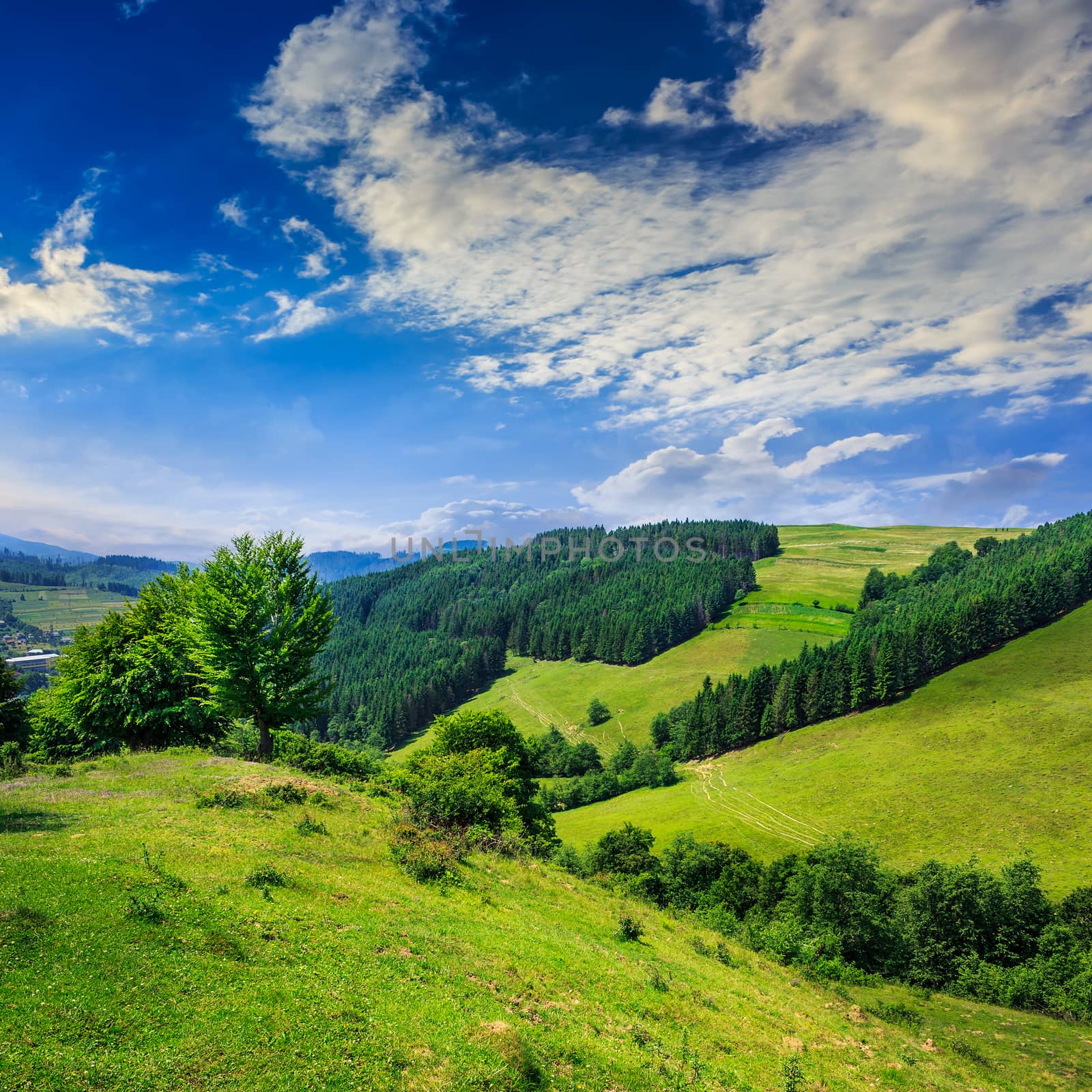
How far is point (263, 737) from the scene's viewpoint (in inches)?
1432

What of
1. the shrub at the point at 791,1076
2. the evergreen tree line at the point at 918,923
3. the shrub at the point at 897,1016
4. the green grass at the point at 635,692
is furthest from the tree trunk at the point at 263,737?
the green grass at the point at 635,692

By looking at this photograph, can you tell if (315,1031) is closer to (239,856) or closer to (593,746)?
(239,856)

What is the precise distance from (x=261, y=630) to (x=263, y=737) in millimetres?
7638

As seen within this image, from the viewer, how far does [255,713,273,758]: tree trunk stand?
35719 mm

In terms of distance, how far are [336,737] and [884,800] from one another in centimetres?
17352

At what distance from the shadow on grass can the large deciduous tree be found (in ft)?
44.1

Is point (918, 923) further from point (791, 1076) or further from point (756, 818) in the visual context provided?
point (791, 1076)

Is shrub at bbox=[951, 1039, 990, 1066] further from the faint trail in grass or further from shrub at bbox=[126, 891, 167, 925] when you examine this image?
the faint trail in grass

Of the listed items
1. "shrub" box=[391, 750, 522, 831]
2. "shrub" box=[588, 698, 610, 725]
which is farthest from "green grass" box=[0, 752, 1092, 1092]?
"shrub" box=[588, 698, 610, 725]

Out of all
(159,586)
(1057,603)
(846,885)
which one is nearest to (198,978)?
(159,586)

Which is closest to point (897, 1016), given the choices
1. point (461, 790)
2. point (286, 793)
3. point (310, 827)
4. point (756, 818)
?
point (461, 790)

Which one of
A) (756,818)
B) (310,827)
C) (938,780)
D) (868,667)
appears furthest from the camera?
(868,667)

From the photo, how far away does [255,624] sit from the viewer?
3419 centimetres

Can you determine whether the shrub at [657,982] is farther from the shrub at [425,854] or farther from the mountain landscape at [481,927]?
the shrub at [425,854]
